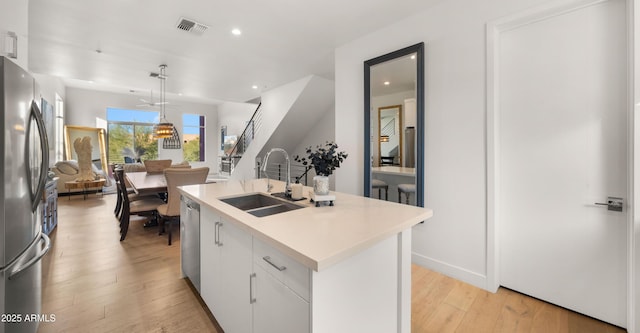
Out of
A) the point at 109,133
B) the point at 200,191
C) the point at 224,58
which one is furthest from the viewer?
the point at 109,133

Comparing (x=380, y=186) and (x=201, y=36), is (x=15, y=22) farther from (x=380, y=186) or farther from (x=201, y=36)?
(x=380, y=186)

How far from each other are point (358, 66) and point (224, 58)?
7.20 feet

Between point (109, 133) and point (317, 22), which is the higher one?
point (317, 22)

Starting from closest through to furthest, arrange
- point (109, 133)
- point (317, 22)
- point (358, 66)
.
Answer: point (317, 22) → point (358, 66) → point (109, 133)

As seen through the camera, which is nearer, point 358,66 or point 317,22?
point 317,22

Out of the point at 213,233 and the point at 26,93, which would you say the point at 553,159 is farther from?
the point at 26,93

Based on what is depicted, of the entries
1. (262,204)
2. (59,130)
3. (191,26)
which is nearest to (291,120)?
(191,26)

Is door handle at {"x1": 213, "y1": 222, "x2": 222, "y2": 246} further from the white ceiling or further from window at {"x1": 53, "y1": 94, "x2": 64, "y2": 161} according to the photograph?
window at {"x1": 53, "y1": 94, "x2": 64, "y2": 161}

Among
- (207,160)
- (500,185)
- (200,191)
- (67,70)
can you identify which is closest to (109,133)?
(207,160)

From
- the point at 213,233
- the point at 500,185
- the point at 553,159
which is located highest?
the point at 553,159

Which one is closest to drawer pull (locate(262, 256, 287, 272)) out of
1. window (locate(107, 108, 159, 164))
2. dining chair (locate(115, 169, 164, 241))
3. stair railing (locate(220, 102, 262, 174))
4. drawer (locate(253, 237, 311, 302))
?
drawer (locate(253, 237, 311, 302))

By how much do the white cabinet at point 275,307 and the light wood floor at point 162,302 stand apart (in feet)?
2.68

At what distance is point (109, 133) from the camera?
345 inches

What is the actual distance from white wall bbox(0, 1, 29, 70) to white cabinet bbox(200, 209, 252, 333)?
1.87 metres
